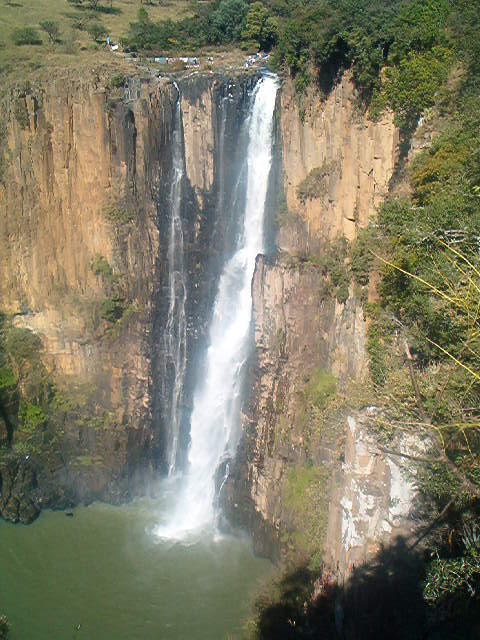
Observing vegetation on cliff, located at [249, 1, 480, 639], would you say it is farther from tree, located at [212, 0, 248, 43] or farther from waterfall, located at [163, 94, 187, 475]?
tree, located at [212, 0, 248, 43]

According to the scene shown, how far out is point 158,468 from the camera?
19.7 meters

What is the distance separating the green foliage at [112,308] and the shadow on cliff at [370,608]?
336 inches

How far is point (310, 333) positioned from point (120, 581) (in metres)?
7.70

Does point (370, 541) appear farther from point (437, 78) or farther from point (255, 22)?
point (255, 22)

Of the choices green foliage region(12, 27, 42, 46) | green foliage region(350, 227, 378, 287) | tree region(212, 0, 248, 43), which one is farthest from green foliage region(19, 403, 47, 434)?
tree region(212, 0, 248, 43)

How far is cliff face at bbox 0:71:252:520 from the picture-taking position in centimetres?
1822

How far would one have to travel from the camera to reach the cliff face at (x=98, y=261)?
18.2 meters

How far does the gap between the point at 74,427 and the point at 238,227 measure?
7.50m

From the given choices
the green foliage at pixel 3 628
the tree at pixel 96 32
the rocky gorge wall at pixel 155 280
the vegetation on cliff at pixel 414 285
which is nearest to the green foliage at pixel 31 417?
the rocky gorge wall at pixel 155 280

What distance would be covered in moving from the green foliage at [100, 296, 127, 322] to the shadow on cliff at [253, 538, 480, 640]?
8.54 m

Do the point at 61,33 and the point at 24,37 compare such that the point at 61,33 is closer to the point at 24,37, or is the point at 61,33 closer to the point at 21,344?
the point at 24,37

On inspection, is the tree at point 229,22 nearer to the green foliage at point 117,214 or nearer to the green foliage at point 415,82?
the green foliage at point 117,214

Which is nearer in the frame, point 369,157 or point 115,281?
point 369,157

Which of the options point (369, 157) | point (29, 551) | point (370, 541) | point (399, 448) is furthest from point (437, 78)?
point (29, 551)
